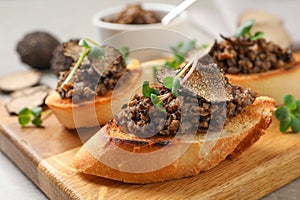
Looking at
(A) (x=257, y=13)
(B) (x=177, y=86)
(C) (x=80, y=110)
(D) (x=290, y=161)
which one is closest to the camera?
(B) (x=177, y=86)

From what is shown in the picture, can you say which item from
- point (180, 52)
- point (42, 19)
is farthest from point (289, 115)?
point (42, 19)

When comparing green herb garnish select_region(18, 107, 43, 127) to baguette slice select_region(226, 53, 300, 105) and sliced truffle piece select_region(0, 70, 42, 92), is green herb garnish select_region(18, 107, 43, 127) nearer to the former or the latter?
sliced truffle piece select_region(0, 70, 42, 92)

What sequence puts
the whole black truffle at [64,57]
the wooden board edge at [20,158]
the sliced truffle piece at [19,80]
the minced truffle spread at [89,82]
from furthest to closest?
1. the sliced truffle piece at [19,80]
2. the whole black truffle at [64,57]
3. the minced truffle spread at [89,82]
4. the wooden board edge at [20,158]

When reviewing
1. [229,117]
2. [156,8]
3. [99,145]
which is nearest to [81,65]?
[99,145]

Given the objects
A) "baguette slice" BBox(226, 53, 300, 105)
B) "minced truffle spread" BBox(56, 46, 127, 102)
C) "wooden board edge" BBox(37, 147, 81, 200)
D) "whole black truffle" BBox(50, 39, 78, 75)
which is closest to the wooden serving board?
"wooden board edge" BBox(37, 147, 81, 200)

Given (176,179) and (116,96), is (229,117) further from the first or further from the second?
(116,96)

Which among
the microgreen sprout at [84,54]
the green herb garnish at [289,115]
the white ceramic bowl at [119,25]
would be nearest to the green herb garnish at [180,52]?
the white ceramic bowl at [119,25]

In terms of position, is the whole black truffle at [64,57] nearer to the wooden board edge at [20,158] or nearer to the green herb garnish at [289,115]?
the wooden board edge at [20,158]
